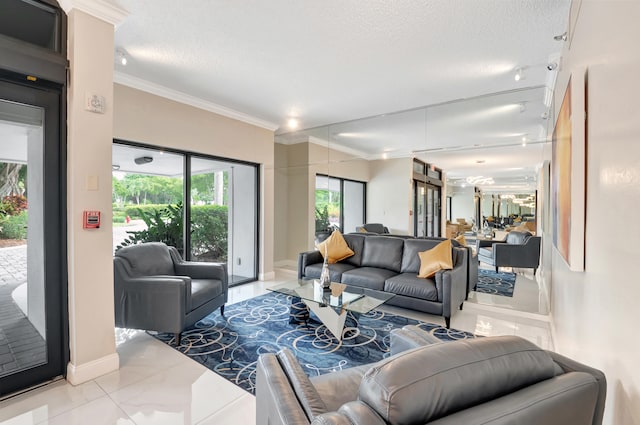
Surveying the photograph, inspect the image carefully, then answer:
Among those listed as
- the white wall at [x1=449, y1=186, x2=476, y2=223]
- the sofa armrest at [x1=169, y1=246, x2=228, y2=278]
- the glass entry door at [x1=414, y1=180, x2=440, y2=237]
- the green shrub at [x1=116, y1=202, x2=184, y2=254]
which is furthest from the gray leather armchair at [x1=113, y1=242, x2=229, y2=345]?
the white wall at [x1=449, y1=186, x2=476, y2=223]

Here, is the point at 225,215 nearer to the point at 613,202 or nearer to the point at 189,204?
the point at 189,204

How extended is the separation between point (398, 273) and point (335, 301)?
153 cm

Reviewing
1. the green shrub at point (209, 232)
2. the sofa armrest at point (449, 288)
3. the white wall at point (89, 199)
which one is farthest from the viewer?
the green shrub at point (209, 232)

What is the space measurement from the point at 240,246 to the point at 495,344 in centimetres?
474

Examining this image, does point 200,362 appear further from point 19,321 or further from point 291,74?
point 291,74

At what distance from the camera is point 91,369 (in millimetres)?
2330

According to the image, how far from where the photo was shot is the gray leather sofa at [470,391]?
0.77 m

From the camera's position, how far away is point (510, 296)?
4.28m

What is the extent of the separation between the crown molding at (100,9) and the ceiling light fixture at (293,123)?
300 cm

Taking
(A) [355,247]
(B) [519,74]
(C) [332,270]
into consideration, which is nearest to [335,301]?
(C) [332,270]


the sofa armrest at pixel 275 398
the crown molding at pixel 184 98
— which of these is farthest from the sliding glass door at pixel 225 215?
the sofa armrest at pixel 275 398

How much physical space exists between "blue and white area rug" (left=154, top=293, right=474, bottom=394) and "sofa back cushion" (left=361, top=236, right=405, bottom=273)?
779 mm

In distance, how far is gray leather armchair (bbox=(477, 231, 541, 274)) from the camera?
4.80 metres

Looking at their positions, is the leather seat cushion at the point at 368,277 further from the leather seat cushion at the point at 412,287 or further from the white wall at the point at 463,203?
the white wall at the point at 463,203
